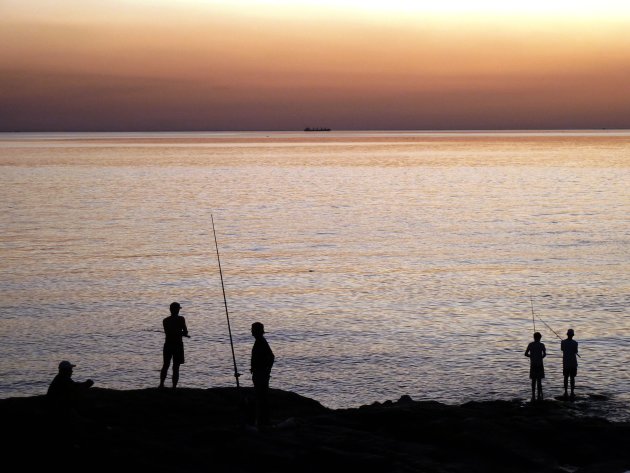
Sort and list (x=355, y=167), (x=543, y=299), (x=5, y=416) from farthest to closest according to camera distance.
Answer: (x=355, y=167)
(x=543, y=299)
(x=5, y=416)

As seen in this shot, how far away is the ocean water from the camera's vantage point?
21188mm

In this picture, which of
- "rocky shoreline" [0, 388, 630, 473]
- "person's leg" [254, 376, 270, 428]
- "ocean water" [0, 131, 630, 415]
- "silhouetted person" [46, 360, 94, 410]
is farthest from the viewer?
"ocean water" [0, 131, 630, 415]

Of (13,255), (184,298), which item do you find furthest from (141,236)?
(184,298)

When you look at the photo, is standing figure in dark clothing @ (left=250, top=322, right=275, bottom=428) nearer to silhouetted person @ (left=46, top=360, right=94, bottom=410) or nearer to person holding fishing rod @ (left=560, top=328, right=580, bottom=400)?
silhouetted person @ (left=46, top=360, right=94, bottom=410)

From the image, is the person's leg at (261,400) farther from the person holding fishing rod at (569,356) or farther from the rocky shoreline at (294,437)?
the person holding fishing rod at (569,356)

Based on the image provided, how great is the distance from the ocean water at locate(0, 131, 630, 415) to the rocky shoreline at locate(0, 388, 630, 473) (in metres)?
3.95

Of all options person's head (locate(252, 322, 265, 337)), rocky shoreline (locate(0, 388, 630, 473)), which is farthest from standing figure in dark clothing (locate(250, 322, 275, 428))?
rocky shoreline (locate(0, 388, 630, 473))

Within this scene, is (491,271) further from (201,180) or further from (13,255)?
(201,180)

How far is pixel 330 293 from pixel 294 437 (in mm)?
18214

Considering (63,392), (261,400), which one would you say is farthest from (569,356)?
(63,392)

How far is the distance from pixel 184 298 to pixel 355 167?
110 meters

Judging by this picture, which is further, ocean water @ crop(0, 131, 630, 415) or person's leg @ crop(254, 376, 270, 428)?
ocean water @ crop(0, 131, 630, 415)

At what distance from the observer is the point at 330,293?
101ft

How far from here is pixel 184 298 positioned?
30.1 metres
